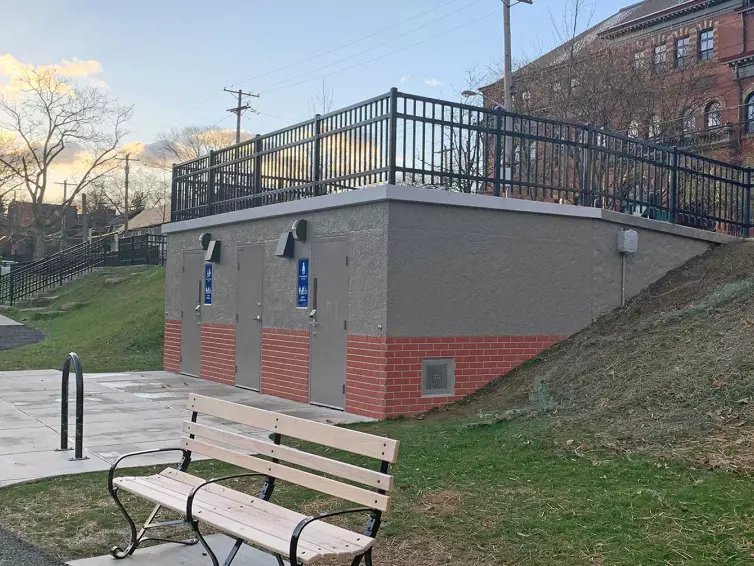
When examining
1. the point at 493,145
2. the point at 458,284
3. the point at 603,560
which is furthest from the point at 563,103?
the point at 603,560

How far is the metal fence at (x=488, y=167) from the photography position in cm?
947

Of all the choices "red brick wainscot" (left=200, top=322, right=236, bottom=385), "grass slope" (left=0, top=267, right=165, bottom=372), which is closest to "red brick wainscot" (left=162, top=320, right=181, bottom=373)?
"grass slope" (left=0, top=267, right=165, bottom=372)

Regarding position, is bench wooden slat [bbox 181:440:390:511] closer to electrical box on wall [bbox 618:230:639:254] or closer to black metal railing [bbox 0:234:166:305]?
electrical box on wall [bbox 618:230:639:254]

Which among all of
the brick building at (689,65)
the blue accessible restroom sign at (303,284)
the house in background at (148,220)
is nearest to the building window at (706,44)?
the brick building at (689,65)

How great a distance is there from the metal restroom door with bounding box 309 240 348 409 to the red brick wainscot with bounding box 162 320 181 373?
5147mm

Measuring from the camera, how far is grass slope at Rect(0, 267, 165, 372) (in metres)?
16.7

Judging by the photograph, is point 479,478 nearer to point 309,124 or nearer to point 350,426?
point 350,426

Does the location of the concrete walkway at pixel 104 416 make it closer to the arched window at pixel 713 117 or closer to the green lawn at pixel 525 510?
the green lawn at pixel 525 510

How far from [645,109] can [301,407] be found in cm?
1660

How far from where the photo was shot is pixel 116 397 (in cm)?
1105

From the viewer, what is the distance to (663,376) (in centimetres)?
725

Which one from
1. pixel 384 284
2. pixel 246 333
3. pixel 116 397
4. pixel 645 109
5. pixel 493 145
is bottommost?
pixel 116 397

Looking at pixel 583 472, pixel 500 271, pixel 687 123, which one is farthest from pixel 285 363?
pixel 687 123

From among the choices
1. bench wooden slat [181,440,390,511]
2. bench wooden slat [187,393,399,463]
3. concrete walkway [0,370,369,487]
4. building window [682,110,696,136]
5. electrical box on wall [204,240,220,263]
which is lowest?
concrete walkway [0,370,369,487]
